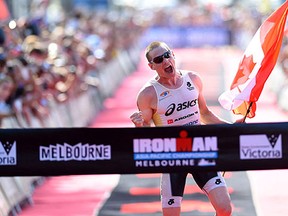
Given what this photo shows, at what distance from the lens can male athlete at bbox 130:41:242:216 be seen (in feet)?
34.1

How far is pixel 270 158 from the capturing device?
949 cm

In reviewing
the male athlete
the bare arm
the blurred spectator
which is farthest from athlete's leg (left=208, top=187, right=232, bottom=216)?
the blurred spectator

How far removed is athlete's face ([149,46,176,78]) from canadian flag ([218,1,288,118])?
32.6 inches

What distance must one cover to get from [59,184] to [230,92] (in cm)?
618

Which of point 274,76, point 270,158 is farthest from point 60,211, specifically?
point 274,76

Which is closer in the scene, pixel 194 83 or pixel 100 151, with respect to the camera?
pixel 100 151

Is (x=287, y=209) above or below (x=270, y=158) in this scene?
below

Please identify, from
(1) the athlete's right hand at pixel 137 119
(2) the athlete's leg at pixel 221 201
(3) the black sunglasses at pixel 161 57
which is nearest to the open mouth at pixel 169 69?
(3) the black sunglasses at pixel 161 57

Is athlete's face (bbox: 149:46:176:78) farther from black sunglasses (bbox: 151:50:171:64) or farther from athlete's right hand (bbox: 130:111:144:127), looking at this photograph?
athlete's right hand (bbox: 130:111:144:127)

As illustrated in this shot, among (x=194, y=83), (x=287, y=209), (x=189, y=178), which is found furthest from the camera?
(x=189, y=178)

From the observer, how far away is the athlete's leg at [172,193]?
34.5 ft

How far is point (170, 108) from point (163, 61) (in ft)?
1.67

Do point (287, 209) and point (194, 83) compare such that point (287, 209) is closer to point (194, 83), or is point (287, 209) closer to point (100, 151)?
point (194, 83)

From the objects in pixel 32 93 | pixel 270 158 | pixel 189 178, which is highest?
pixel 270 158
